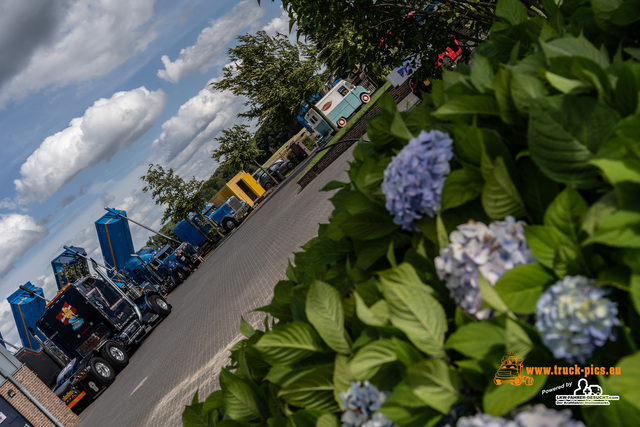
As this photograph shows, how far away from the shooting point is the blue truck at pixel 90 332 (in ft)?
41.0

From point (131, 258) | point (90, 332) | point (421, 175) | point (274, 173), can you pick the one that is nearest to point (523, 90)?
point (421, 175)

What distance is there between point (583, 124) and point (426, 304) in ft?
1.65

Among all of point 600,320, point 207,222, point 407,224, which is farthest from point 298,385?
point 207,222

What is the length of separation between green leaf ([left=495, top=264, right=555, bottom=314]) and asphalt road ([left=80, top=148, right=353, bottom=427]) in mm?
5021

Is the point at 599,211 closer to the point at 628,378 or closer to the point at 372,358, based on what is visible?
the point at 628,378

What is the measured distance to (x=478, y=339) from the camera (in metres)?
0.91

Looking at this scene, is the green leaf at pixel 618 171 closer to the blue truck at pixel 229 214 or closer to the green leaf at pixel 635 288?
the green leaf at pixel 635 288

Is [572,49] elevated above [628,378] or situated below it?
above

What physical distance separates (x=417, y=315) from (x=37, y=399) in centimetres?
1349

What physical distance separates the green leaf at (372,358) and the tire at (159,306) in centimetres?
1546

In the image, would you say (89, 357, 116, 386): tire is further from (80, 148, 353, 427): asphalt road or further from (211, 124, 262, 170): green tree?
(211, 124, 262, 170): green tree

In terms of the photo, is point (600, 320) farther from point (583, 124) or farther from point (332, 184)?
point (332, 184)

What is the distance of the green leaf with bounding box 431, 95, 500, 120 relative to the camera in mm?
1124

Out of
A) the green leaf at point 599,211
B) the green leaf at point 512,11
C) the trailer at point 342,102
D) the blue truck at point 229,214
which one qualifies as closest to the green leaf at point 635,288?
the green leaf at point 599,211
